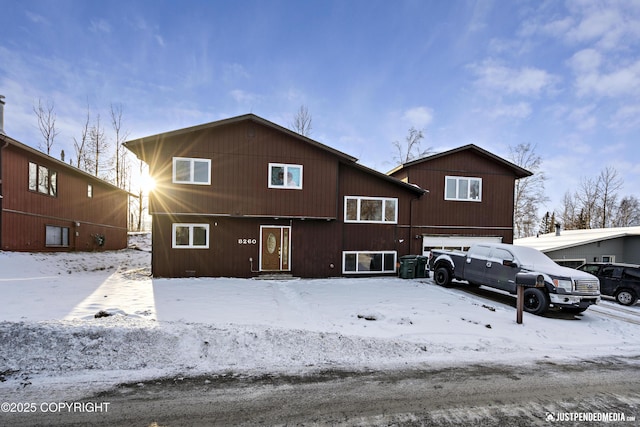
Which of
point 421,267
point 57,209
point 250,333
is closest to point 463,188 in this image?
point 421,267

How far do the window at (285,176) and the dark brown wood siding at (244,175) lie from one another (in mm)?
183

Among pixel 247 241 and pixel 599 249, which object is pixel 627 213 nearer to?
pixel 599 249

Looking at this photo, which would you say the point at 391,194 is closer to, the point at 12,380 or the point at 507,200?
the point at 507,200

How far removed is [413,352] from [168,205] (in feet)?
35.3

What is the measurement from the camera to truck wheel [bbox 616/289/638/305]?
38.7 ft

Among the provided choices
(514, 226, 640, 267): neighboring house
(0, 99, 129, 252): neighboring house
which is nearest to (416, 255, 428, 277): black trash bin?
(514, 226, 640, 267): neighboring house

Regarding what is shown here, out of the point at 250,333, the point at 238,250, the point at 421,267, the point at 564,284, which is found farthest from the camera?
the point at 421,267

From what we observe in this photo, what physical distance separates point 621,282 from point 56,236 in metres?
28.4

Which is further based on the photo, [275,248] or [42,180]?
[42,180]

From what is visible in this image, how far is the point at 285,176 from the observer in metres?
13.5

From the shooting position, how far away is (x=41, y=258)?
14109 millimetres

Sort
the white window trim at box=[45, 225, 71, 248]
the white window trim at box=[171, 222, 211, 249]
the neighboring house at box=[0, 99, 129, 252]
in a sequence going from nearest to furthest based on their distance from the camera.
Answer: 1. the white window trim at box=[171, 222, 211, 249]
2. the neighboring house at box=[0, 99, 129, 252]
3. the white window trim at box=[45, 225, 71, 248]

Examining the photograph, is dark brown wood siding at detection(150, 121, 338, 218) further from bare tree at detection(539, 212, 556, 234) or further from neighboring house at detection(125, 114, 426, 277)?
bare tree at detection(539, 212, 556, 234)

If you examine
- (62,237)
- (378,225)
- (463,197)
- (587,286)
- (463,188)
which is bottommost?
(587,286)
